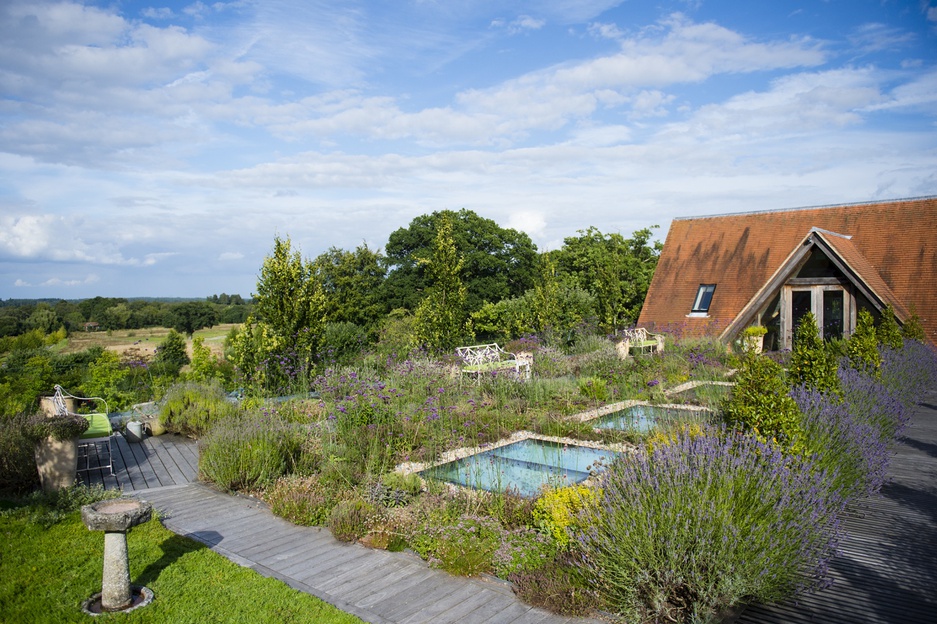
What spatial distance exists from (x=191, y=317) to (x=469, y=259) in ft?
51.3

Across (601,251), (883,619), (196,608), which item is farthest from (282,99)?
(601,251)

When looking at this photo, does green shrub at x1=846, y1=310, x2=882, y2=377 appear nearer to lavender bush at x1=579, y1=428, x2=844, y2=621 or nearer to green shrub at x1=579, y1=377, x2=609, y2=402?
green shrub at x1=579, y1=377, x2=609, y2=402

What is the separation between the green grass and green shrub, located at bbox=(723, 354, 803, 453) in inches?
145

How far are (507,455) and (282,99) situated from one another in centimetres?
877

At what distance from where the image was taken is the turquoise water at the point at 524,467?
600 cm

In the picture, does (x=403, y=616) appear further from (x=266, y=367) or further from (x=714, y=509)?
(x=266, y=367)

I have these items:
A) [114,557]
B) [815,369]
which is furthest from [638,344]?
[114,557]

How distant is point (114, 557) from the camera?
12.8 feet

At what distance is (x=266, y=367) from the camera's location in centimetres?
1073

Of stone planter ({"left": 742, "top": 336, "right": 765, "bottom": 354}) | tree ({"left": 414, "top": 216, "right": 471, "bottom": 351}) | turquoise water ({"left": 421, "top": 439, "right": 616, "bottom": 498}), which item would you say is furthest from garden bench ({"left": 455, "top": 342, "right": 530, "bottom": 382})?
stone planter ({"left": 742, "top": 336, "right": 765, "bottom": 354})

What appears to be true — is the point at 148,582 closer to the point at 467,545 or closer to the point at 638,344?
the point at 467,545

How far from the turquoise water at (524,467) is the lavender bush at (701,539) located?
184cm

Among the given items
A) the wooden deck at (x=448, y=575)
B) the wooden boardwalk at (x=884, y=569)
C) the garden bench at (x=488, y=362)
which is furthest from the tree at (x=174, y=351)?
the wooden boardwalk at (x=884, y=569)

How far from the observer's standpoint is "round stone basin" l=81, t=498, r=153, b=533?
151 inches
